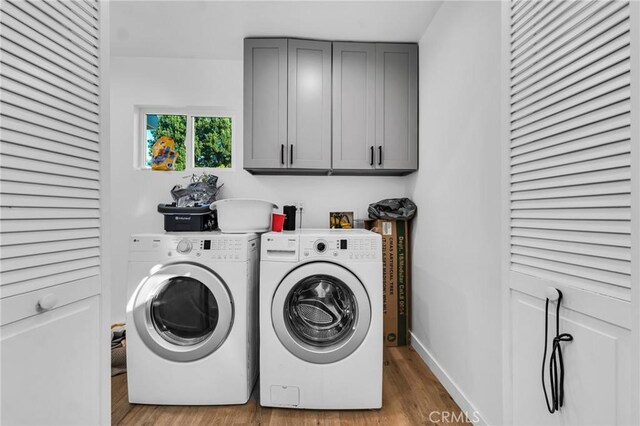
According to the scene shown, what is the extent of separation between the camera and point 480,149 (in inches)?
59.1

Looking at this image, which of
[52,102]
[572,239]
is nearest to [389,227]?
[572,239]

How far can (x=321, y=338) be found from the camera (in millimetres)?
1744

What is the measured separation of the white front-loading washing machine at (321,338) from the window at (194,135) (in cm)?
142

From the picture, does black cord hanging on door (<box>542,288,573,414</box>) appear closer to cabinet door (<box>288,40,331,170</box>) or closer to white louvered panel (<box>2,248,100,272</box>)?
white louvered panel (<box>2,248,100,272</box>)

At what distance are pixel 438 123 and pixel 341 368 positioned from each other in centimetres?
167

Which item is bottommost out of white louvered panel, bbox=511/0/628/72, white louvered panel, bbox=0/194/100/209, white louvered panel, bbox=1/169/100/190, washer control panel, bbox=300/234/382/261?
washer control panel, bbox=300/234/382/261

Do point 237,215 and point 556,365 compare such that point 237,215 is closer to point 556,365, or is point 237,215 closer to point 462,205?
point 462,205

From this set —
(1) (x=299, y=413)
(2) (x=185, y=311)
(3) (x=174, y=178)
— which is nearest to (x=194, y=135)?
(3) (x=174, y=178)

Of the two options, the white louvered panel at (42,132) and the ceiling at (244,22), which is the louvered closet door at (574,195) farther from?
the white louvered panel at (42,132)

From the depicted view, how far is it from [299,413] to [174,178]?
2.12 meters

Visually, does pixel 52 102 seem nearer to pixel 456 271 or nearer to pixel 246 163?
pixel 246 163

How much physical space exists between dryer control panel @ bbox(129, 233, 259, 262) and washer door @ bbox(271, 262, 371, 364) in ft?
1.11

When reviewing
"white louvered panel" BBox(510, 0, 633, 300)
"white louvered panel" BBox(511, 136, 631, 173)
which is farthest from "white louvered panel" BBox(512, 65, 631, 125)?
"white louvered panel" BBox(511, 136, 631, 173)

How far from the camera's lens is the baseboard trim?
1518 mm
